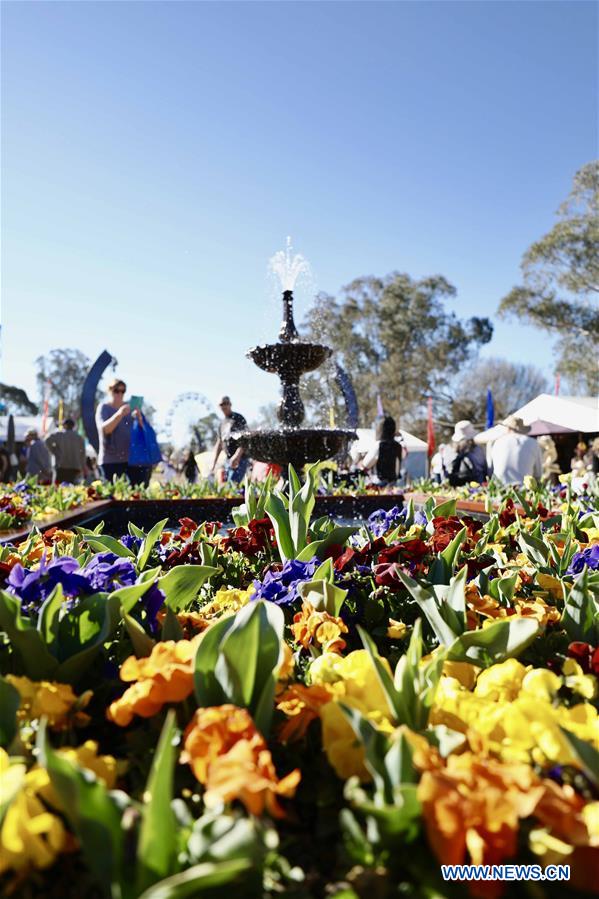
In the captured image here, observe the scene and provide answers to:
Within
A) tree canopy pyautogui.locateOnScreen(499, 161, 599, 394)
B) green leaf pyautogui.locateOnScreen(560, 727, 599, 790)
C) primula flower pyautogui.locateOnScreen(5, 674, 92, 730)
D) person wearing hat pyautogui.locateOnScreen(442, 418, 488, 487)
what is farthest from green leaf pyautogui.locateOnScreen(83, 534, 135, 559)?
tree canopy pyautogui.locateOnScreen(499, 161, 599, 394)

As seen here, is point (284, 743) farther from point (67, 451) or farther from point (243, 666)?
point (67, 451)

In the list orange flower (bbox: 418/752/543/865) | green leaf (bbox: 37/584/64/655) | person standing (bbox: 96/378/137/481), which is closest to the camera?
orange flower (bbox: 418/752/543/865)

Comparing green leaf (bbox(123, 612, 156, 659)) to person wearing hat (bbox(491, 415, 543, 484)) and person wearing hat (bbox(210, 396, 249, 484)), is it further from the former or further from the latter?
person wearing hat (bbox(210, 396, 249, 484))

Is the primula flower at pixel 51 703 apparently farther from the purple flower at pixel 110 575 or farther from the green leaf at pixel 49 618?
the purple flower at pixel 110 575

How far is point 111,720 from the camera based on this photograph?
50.0 inches

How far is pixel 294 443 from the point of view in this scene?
8.23 metres

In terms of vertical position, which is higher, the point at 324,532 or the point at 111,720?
the point at 324,532

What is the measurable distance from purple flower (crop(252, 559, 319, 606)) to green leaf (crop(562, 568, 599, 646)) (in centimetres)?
68

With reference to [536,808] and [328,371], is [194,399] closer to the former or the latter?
[328,371]

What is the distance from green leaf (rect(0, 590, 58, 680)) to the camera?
1.22 metres

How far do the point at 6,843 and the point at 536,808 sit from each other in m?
0.70

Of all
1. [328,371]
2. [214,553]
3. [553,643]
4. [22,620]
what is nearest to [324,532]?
[214,553]

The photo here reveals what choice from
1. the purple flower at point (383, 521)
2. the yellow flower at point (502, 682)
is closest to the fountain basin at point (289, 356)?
the purple flower at point (383, 521)

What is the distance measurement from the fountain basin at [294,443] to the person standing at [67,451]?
276 cm
